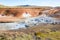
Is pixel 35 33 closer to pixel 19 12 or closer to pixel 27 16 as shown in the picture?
pixel 27 16

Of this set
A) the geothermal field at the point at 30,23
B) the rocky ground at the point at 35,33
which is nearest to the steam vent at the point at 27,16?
the geothermal field at the point at 30,23

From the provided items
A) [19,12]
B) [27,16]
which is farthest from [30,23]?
[19,12]

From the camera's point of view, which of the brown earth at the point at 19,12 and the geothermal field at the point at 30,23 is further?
the brown earth at the point at 19,12

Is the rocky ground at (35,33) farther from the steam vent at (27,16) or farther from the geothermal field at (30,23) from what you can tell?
the steam vent at (27,16)

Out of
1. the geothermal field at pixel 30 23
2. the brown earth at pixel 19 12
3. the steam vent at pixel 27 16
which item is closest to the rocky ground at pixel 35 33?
the geothermal field at pixel 30 23

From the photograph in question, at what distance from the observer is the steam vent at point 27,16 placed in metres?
3.19

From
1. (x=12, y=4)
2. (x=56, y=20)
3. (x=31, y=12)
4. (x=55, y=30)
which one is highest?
(x=12, y=4)

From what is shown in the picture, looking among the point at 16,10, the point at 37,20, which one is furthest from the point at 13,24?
the point at 37,20

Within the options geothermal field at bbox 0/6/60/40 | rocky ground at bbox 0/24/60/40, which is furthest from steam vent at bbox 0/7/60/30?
rocky ground at bbox 0/24/60/40

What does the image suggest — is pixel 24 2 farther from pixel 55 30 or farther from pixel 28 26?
pixel 55 30

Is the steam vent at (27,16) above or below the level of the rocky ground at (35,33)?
above

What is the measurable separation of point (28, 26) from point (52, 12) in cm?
67

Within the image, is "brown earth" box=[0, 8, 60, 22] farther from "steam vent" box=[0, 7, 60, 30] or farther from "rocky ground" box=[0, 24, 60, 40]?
"rocky ground" box=[0, 24, 60, 40]

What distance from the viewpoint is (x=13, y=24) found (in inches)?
126
